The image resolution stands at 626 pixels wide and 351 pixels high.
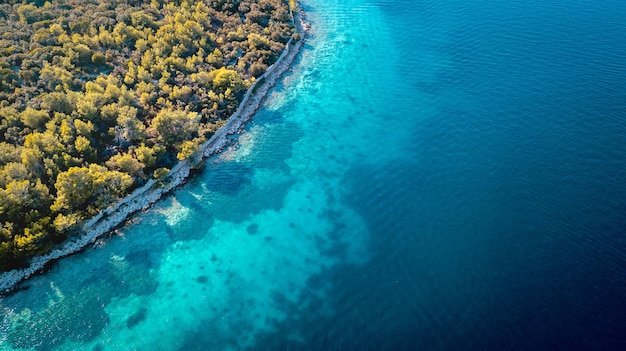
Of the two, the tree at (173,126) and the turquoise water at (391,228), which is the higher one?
the tree at (173,126)

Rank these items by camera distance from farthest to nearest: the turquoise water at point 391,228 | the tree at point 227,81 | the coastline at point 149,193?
the tree at point 227,81 < the coastline at point 149,193 < the turquoise water at point 391,228

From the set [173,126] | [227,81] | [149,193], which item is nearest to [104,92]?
[173,126]

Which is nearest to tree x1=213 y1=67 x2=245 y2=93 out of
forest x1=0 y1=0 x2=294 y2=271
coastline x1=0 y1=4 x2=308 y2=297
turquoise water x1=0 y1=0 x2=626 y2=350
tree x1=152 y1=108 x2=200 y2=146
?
forest x1=0 y1=0 x2=294 y2=271

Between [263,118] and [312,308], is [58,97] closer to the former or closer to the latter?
[263,118]

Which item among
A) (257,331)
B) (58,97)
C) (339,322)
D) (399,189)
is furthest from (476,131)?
(58,97)

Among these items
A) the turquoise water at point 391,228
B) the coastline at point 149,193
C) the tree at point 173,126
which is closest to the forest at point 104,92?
the tree at point 173,126

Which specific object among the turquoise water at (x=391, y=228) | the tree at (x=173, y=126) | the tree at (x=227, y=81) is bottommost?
the turquoise water at (x=391, y=228)

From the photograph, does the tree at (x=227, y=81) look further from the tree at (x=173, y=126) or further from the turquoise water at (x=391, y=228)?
the tree at (x=173, y=126)
